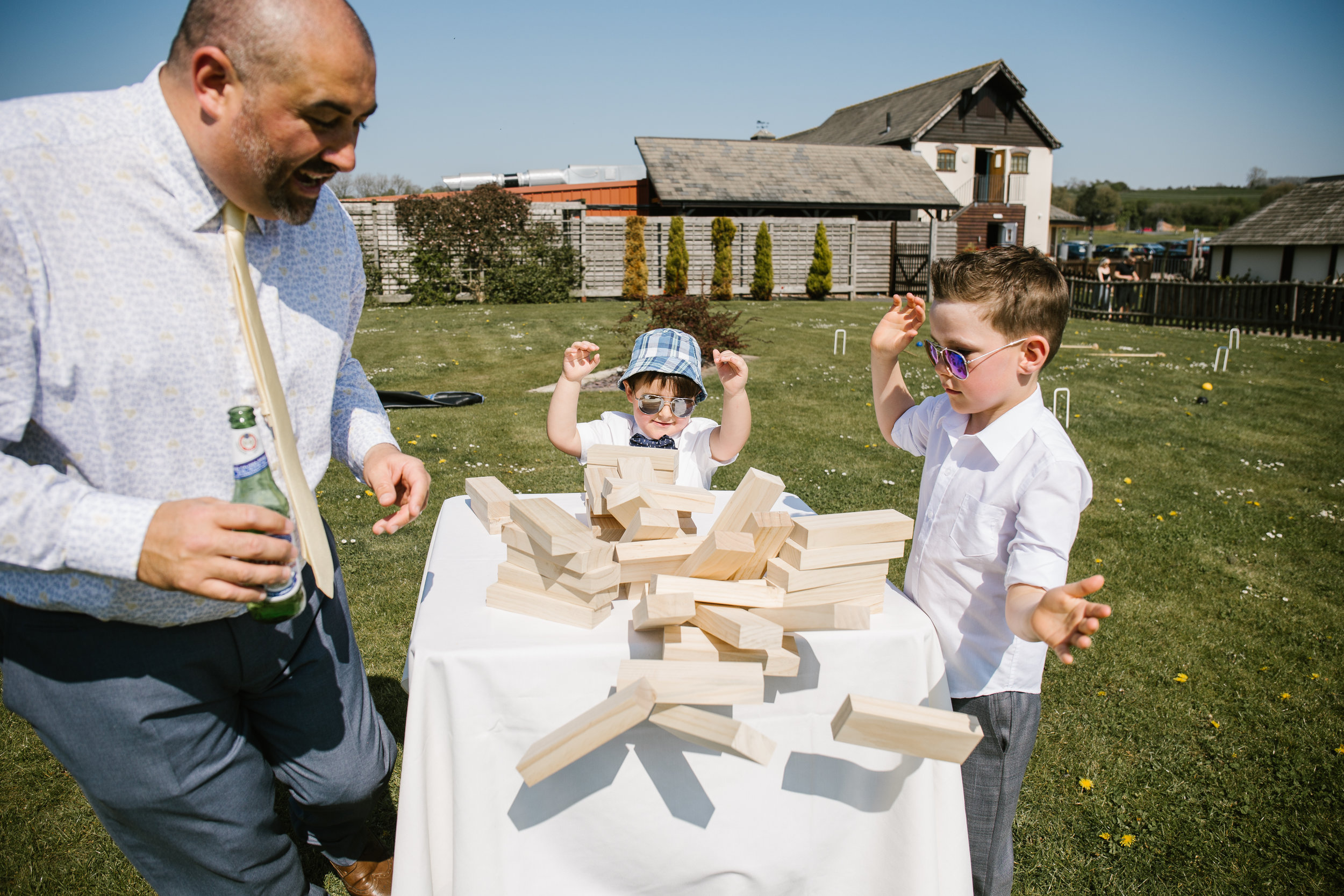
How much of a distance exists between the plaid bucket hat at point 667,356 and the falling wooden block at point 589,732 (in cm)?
168

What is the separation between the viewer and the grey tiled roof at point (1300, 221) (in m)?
27.8

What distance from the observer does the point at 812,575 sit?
1847 mm

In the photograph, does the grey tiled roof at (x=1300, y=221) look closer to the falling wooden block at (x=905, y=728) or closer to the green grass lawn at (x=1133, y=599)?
the green grass lawn at (x=1133, y=599)

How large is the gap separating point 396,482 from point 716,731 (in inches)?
42.1

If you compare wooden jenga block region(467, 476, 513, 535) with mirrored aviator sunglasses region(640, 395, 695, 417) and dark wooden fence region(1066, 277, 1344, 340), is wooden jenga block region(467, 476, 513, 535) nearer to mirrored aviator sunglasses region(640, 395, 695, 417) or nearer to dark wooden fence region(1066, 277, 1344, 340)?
mirrored aviator sunglasses region(640, 395, 695, 417)

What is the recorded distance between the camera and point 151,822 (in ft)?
5.73

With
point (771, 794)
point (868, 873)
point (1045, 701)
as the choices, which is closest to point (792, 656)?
point (771, 794)

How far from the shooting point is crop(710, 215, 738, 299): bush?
69.9ft

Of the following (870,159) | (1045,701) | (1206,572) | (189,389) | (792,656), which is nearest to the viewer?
(189,389)

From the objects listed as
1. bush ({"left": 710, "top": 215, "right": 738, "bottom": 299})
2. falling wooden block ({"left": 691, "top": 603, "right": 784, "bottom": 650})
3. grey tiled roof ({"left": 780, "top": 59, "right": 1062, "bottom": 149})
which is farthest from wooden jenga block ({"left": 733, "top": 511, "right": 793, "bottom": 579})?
grey tiled roof ({"left": 780, "top": 59, "right": 1062, "bottom": 149})

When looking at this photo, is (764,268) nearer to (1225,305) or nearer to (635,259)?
(635,259)

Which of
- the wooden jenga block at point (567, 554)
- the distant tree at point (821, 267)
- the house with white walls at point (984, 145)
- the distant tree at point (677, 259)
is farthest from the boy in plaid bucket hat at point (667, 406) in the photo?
the house with white walls at point (984, 145)

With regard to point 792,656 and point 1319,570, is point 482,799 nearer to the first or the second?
point 792,656

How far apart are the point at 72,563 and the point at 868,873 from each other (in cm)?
187
